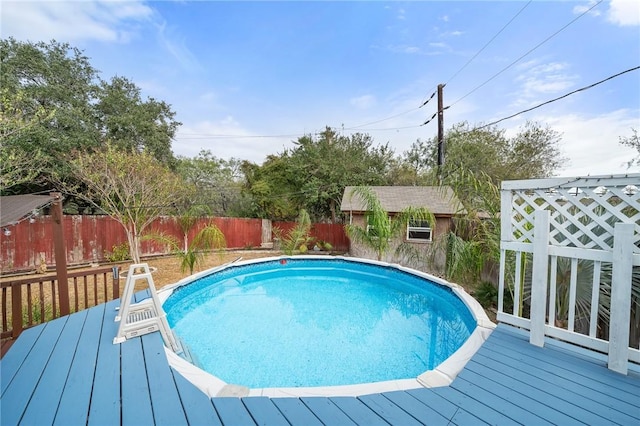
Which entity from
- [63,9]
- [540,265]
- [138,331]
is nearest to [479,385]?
[540,265]

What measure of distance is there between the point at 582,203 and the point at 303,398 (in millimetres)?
3519

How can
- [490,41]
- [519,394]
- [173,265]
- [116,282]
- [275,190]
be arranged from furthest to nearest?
[275,190] < [173,265] < [490,41] < [116,282] < [519,394]

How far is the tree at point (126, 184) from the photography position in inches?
282

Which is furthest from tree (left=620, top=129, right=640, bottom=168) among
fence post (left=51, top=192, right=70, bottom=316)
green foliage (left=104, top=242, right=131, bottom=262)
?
green foliage (left=104, top=242, right=131, bottom=262)

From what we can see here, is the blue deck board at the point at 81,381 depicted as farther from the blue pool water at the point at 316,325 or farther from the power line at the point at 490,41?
the power line at the point at 490,41

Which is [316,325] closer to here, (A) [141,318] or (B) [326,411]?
(A) [141,318]

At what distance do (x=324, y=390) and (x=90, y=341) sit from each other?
2690mm

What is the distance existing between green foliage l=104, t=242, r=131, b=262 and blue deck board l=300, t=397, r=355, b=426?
10032mm

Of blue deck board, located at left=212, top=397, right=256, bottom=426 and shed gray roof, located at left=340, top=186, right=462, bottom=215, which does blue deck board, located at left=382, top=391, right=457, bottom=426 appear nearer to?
blue deck board, located at left=212, top=397, right=256, bottom=426

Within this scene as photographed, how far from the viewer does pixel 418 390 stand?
82.8 inches

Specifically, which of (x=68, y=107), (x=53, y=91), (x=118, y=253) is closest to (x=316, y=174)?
(x=118, y=253)

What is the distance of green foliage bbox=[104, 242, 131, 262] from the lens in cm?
896

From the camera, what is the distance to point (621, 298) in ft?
7.56

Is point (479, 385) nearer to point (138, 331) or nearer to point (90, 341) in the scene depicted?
point (138, 331)
